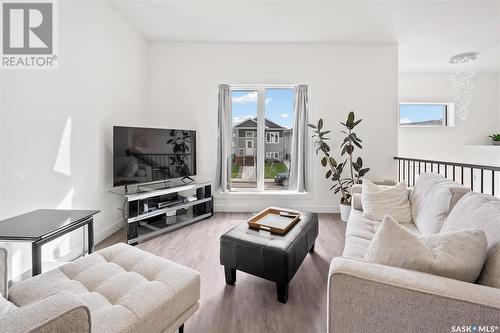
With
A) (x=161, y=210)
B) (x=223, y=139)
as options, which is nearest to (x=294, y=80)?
(x=223, y=139)

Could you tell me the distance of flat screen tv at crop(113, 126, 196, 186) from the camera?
2.56 metres

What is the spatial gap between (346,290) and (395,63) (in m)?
4.04

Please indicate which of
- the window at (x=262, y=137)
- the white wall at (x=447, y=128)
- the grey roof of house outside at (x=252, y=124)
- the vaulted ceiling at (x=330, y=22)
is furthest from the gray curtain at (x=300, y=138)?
the white wall at (x=447, y=128)

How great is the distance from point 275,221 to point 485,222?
132 centimetres

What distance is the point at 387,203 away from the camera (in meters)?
2.11

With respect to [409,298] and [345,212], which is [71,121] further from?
[345,212]

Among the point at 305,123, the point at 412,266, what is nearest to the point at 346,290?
the point at 412,266

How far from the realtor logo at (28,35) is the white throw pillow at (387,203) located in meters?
3.12

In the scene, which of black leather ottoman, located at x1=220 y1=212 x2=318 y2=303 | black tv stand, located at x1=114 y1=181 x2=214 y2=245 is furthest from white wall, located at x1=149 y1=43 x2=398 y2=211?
black leather ottoman, located at x1=220 y1=212 x2=318 y2=303

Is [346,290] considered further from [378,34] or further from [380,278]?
[378,34]

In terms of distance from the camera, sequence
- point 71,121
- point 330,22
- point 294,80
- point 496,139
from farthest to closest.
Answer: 1. point 496,139
2. point 294,80
3. point 330,22
4. point 71,121

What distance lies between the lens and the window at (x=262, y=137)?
3.86 m

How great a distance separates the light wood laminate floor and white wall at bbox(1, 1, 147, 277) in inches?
27.1

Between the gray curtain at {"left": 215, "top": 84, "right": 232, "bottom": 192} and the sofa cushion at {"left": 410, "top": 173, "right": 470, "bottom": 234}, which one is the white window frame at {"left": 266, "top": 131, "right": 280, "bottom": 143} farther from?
the sofa cushion at {"left": 410, "top": 173, "right": 470, "bottom": 234}
